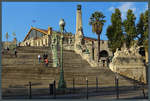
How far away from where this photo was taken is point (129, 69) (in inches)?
1037

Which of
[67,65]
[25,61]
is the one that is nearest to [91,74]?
[67,65]

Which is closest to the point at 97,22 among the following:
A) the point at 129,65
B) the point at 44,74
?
the point at 129,65

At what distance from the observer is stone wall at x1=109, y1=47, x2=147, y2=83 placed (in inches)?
1001

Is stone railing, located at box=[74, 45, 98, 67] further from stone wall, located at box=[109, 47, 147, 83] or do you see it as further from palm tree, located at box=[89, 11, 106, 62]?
palm tree, located at box=[89, 11, 106, 62]

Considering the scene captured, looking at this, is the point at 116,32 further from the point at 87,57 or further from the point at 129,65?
the point at 87,57

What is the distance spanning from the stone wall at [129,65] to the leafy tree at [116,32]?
14.1 metres

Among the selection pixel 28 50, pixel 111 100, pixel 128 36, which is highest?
pixel 128 36

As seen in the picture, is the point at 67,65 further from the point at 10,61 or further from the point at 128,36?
the point at 128,36

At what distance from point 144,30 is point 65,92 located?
31516 millimetres

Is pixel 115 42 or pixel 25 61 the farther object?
pixel 115 42

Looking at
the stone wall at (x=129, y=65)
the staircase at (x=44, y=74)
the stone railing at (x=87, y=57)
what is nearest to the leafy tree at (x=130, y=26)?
the stone wall at (x=129, y=65)

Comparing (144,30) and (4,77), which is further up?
(144,30)

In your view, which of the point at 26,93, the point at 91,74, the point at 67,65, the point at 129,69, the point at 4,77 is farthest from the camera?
the point at 129,69

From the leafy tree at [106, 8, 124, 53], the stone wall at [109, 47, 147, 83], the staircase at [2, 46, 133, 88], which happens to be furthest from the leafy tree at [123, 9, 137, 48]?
the staircase at [2, 46, 133, 88]
